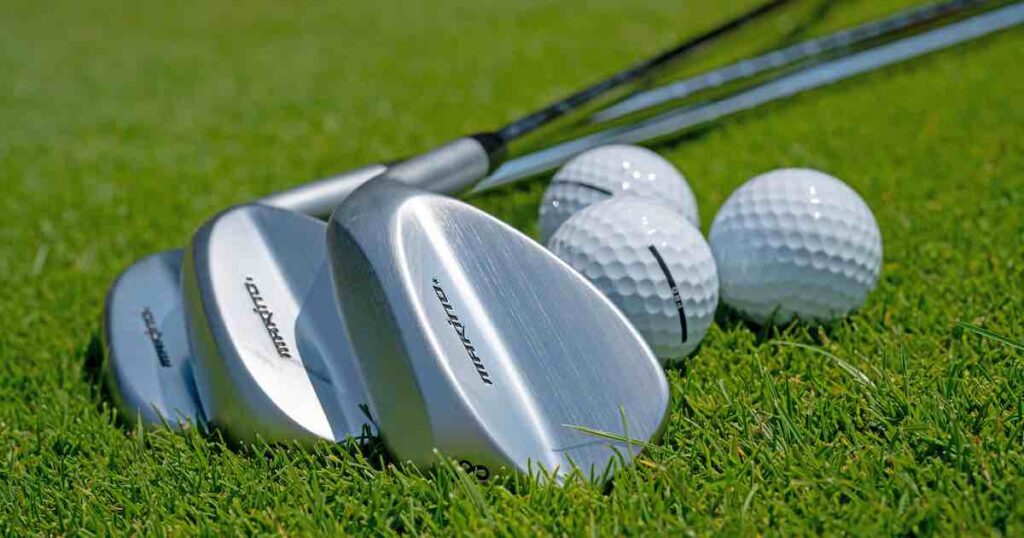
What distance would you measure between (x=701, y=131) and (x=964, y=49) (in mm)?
1995

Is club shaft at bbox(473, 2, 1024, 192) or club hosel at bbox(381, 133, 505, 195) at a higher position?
club hosel at bbox(381, 133, 505, 195)

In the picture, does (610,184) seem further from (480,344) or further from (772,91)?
(772,91)

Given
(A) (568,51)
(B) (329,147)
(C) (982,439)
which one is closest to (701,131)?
(B) (329,147)

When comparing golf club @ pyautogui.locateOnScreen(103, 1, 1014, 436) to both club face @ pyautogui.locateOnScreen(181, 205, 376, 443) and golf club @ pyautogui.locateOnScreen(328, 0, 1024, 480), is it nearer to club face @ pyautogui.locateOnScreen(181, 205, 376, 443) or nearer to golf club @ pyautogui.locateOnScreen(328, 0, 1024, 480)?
club face @ pyautogui.locateOnScreen(181, 205, 376, 443)

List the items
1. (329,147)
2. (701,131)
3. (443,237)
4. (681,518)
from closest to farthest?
(681,518)
(443,237)
(701,131)
(329,147)

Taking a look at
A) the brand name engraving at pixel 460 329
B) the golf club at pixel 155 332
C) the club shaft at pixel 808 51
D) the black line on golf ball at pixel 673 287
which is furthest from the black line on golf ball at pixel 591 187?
the club shaft at pixel 808 51

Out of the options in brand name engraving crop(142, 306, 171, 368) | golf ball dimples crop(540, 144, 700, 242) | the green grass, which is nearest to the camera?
the green grass

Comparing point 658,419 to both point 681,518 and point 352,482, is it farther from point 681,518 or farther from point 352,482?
point 352,482

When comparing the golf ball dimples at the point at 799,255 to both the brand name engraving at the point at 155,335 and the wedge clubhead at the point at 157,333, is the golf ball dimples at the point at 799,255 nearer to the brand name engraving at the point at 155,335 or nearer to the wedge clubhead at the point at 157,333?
the wedge clubhead at the point at 157,333

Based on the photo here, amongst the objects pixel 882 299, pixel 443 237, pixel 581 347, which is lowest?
pixel 882 299

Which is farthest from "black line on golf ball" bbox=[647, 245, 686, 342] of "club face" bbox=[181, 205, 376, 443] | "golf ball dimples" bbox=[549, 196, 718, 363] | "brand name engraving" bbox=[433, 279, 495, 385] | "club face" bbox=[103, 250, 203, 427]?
"club face" bbox=[103, 250, 203, 427]

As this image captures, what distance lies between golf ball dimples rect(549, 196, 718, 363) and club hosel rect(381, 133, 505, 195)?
0.46 m

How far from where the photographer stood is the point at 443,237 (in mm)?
2199

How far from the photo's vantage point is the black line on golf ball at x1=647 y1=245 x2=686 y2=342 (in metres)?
2.47
